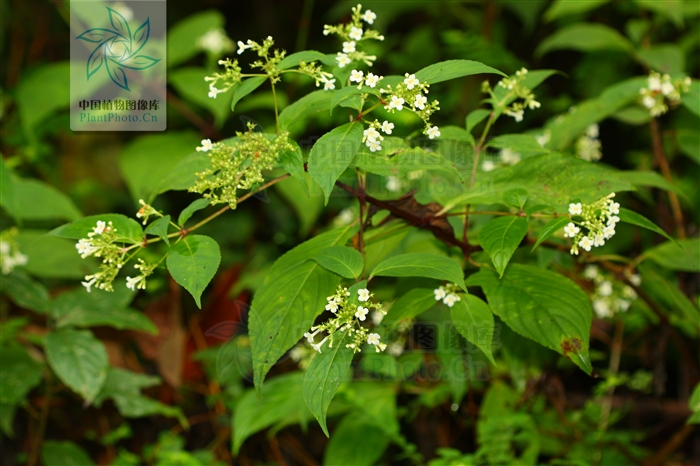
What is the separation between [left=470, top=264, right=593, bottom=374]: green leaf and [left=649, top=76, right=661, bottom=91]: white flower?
840mm

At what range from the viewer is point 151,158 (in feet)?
8.04

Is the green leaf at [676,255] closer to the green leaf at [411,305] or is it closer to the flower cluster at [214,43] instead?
the green leaf at [411,305]

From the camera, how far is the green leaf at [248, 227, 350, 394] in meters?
1.02

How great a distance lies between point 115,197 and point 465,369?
7.15ft

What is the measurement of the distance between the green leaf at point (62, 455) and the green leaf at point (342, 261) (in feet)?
4.00

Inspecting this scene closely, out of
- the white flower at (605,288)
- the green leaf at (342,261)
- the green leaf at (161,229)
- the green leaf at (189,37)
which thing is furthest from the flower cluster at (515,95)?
the green leaf at (189,37)

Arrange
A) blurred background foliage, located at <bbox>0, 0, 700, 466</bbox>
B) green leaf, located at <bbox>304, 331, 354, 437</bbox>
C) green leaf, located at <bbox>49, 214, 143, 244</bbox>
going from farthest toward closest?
blurred background foliage, located at <bbox>0, 0, 700, 466</bbox> → green leaf, located at <bbox>49, 214, 143, 244</bbox> → green leaf, located at <bbox>304, 331, 354, 437</bbox>

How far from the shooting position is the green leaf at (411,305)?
3.87ft

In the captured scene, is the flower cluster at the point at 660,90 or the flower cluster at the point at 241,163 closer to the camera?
the flower cluster at the point at 241,163

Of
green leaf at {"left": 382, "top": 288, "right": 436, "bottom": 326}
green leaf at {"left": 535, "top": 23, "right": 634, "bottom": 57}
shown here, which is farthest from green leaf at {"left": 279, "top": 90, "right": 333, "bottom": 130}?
green leaf at {"left": 535, "top": 23, "right": 634, "bottom": 57}

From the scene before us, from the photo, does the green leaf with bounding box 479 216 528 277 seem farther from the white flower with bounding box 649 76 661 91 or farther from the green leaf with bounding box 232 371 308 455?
the white flower with bounding box 649 76 661 91

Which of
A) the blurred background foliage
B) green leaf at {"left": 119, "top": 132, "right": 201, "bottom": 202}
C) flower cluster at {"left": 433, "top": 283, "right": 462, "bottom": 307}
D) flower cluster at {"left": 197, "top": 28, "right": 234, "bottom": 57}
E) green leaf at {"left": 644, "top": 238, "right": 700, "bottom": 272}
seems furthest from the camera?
flower cluster at {"left": 197, "top": 28, "right": 234, "bottom": 57}

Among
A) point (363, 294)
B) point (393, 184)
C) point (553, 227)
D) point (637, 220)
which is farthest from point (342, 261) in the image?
point (393, 184)

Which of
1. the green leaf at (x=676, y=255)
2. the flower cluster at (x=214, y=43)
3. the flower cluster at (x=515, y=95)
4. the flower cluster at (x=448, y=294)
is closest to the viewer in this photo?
the flower cluster at (x=448, y=294)
